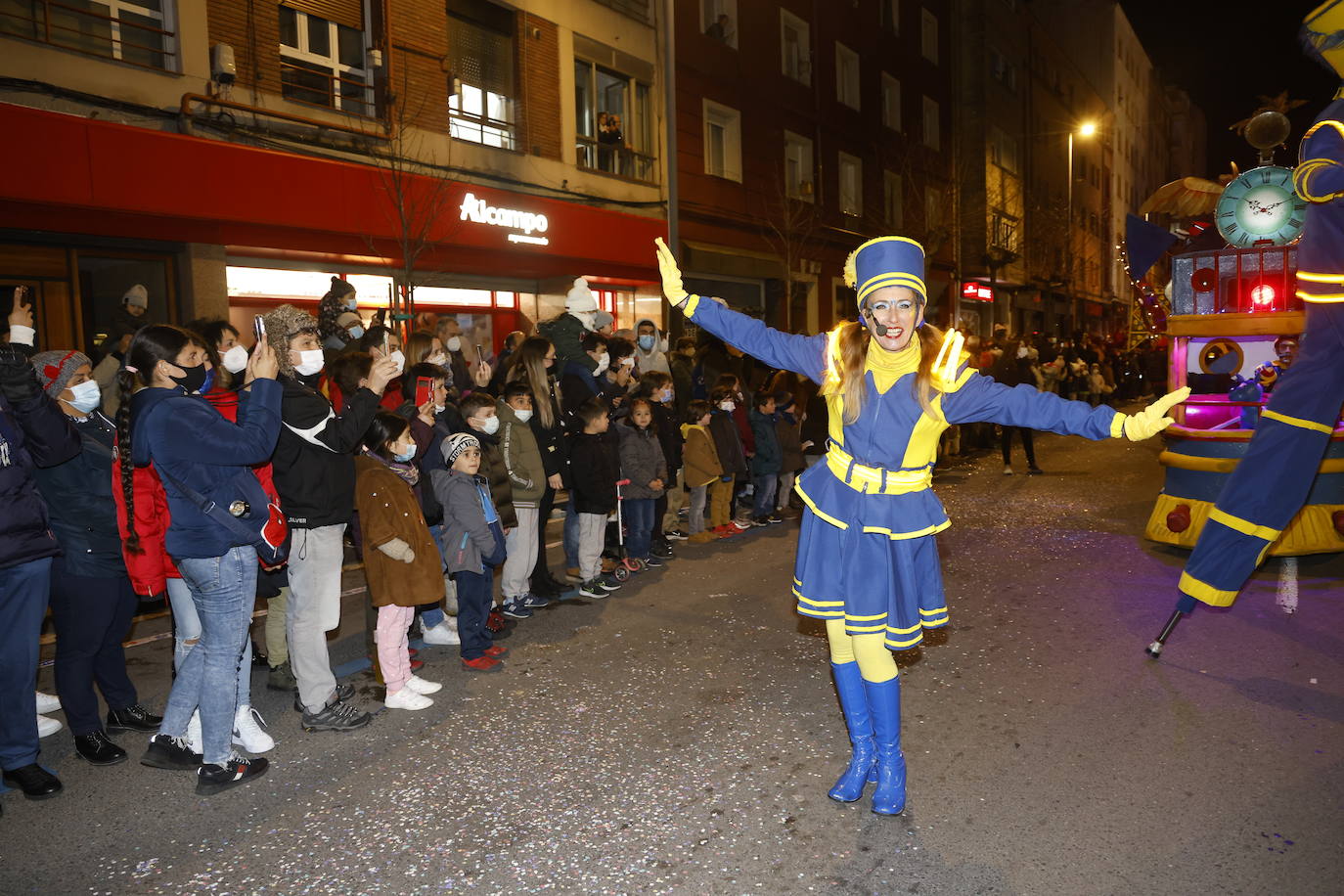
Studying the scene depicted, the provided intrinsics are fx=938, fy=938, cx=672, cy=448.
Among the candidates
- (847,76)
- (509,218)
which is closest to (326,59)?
(509,218)

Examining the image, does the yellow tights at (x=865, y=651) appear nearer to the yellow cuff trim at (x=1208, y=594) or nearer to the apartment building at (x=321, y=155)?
the yellow cuff trim at (x=1208, y=594)

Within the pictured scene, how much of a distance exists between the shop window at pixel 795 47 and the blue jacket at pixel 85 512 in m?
20.9

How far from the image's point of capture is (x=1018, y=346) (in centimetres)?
1482

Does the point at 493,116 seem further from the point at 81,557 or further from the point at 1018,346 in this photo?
the point at 81,557

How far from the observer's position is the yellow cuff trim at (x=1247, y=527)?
514 centimetres

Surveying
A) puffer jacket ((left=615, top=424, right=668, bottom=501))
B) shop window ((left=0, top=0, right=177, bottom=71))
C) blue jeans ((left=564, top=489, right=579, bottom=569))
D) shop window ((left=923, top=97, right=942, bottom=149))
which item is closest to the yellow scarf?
blue jeans ((left=564, top=489, right=579, bottom=569))

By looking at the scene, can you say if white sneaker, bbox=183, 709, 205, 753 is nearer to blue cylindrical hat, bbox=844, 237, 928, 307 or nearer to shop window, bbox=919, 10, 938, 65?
blue cylindrical hat, bbox=844, 237, 928, 307

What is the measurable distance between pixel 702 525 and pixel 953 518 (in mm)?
2764

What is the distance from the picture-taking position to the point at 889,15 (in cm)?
2781

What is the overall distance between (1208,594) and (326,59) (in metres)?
12.4

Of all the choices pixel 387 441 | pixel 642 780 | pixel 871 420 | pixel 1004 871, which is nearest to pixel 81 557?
pixel 387 441

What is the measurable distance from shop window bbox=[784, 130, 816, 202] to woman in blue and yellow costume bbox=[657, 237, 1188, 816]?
63.6ft

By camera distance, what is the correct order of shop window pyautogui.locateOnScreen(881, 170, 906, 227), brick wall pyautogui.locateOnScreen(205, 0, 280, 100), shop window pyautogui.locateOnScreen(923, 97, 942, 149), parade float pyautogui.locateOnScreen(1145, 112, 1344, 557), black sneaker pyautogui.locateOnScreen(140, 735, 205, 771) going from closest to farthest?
black sneaker pyautogui.locateOnScreen(140, 735, 205, 771) → parade float pyautogui.locateOnScreen(1145, 112, 1344, 557) → brick wall pyautogui.locateOnScreen(205, 0, 280, 100) → shop window pyautogui.locateOnScreen(881, 170, 906, 227) → shop window pyautogui.locateOnScreen(923, 97, 942, 149)

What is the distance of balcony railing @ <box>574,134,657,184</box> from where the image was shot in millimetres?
17547
